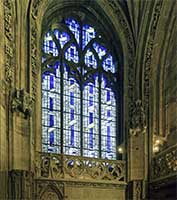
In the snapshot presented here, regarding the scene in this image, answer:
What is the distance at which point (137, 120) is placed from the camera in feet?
46.2

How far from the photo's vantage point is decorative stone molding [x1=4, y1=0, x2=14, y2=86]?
11445mm

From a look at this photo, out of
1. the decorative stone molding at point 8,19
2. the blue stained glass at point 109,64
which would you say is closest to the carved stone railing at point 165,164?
the blue stained glass at point 109,64

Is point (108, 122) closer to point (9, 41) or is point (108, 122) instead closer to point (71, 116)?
point (71, 116)

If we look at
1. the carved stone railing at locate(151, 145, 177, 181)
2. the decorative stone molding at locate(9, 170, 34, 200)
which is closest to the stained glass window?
the carved stone railing at locate(151, 145, 177, 181)

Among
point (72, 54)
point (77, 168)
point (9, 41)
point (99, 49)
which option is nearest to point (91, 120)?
point (77, 168)

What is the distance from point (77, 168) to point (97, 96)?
230 centimetres

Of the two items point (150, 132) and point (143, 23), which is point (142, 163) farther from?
point (143, 23)

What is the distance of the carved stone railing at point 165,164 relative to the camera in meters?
12.9

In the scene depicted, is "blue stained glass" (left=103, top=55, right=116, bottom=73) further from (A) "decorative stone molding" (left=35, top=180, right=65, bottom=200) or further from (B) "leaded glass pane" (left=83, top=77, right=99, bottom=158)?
(A) "decorative stone molding" (left=35, top=180, right=65, bottom=200)

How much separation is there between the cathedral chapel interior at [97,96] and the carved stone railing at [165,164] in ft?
0.08

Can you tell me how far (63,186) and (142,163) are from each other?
213 centimetres

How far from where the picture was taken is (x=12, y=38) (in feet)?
38.8

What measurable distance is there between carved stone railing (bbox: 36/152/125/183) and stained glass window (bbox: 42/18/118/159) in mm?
622

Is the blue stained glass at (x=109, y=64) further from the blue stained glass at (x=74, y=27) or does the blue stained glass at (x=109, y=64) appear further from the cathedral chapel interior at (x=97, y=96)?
the blue stained glass at (x=74, y=27)
